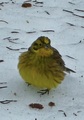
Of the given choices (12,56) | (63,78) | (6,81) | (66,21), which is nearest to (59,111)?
(63,78)

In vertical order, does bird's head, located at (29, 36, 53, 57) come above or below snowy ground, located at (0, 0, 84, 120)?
above

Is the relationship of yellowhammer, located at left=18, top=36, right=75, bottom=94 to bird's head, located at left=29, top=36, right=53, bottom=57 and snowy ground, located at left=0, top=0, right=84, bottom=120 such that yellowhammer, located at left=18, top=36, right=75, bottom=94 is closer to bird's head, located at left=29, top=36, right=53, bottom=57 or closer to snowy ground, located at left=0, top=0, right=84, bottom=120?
bird's head, located at left=29, top=36, right=53, bottom=57

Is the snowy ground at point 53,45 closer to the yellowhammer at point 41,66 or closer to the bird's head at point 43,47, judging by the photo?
the yellowhammer at point 41,66

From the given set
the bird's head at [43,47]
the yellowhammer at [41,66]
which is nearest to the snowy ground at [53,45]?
the yellowhammer at [41,66]

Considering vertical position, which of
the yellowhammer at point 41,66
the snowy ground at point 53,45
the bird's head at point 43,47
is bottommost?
the snowy ground at point 53,45

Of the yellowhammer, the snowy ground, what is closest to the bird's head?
the yellowhammer

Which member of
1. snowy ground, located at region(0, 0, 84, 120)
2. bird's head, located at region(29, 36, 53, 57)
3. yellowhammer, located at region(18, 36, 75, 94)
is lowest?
snowy ground, located at region(0, 0, 84, 120)
